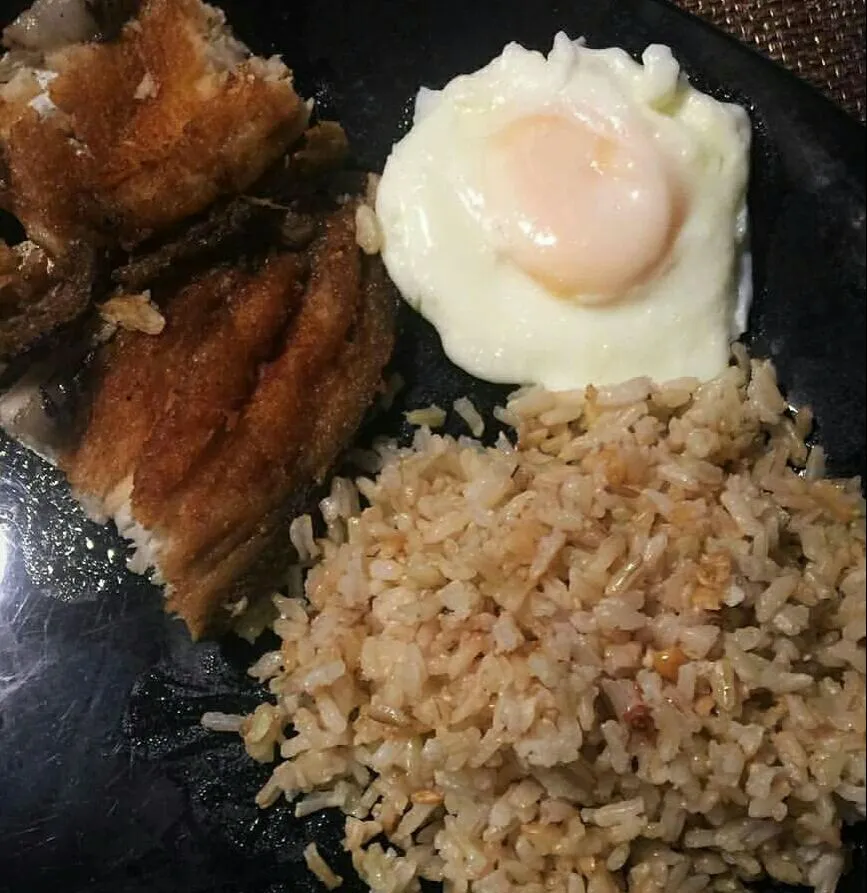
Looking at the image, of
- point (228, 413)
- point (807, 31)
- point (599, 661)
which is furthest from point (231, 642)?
point (807, 31)

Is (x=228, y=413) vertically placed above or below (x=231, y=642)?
above

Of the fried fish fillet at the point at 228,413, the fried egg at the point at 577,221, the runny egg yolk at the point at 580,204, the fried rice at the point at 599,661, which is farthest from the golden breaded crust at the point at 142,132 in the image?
the fried rice at the point at 599,661

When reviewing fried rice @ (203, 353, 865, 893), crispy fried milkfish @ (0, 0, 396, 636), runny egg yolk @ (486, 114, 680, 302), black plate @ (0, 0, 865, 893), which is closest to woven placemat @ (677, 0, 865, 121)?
black plate @ (0, 0, 865, 893)

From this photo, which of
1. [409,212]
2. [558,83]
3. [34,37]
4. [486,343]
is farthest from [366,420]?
[34,37]

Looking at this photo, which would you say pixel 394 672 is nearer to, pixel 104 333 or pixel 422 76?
pixel 104 333

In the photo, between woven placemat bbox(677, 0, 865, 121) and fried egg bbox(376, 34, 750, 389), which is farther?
woven placemat bbox(677, 0, 865, 121)

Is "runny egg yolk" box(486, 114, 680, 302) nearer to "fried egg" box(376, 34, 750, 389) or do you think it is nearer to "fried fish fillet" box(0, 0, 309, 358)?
"fried egg" box(376, 34, 750, 389)

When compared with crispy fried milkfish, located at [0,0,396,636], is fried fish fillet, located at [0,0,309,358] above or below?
above

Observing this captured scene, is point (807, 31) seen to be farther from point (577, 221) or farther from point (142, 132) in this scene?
point (142, 132)
